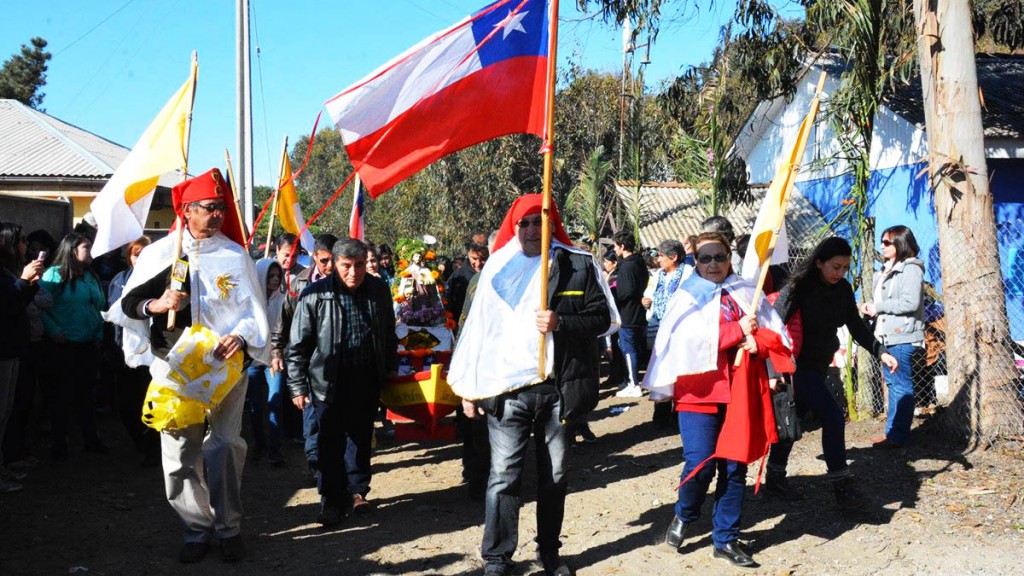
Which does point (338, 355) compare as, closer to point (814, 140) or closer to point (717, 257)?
Answer: point (717, 257)

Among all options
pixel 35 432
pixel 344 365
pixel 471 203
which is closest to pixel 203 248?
pixel 344 365

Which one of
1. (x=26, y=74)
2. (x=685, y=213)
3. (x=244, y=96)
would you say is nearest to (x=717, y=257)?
(x=244, y=96)

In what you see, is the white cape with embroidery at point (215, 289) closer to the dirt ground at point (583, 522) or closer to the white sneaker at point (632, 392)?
the dirt ground at point (583, 522)

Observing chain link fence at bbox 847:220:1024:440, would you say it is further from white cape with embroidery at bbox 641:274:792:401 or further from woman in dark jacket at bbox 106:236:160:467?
woman in dark jacket at bbox 106:236:160:467

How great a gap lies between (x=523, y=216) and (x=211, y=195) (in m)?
1.71

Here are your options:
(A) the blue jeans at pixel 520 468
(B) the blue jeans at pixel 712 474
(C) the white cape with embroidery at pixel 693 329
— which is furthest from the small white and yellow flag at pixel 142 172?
(B) the blue jeans at pixel 712 474

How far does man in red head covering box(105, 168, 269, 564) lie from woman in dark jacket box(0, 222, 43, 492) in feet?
5.68

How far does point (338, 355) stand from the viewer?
604 cm

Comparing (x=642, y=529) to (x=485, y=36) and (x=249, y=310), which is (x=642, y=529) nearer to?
(x=249, y=310)

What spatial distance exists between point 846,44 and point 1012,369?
4.54 meters

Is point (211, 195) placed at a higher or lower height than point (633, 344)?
higher

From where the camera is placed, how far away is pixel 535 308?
4980 millimetres

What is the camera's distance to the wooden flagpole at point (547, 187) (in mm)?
4699

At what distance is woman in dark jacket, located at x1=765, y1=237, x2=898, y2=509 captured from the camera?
19.7 feet
